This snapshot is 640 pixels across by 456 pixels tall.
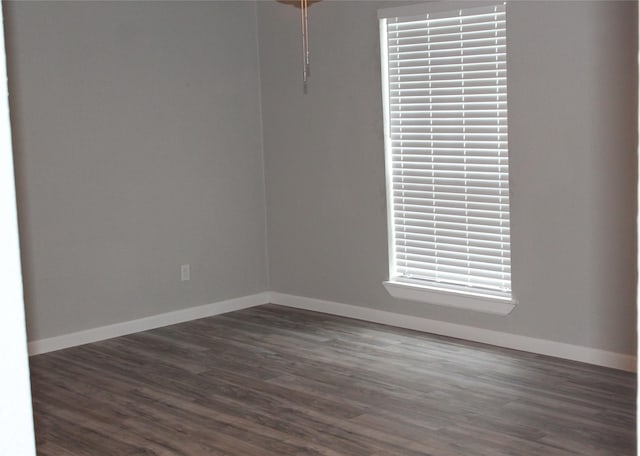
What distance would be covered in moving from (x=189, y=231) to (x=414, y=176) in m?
1.67

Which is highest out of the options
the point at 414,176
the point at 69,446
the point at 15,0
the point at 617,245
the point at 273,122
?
the point at 15,0

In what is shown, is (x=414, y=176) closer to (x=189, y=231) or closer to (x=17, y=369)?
(x=189, y=231)

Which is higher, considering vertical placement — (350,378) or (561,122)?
(561,122)

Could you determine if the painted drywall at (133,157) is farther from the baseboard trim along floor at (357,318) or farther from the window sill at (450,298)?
the window sill at (450,298)

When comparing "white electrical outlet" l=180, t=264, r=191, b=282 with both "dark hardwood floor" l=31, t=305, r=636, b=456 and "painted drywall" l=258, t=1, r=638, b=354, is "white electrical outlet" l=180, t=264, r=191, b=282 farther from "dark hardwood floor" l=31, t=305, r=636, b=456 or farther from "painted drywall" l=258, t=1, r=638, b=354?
"painted drywall" l=258, t=1, r=638, b=354

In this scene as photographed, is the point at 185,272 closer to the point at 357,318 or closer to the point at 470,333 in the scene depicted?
the point at 357,318

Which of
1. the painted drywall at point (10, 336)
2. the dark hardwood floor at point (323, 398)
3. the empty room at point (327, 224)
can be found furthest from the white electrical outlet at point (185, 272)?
the painted drywall at point (10, 336)

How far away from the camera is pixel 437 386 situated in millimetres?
4180

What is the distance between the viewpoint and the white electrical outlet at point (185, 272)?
5.78 m

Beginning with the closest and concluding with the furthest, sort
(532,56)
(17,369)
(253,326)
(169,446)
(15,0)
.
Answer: (17,369) → (169,446) → (532,56) → (15,0) → (253,326)

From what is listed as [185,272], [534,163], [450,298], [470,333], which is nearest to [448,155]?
[534,163]

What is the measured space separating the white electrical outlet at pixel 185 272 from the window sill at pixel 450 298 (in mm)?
1403

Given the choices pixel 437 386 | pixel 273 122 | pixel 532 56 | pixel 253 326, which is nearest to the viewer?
pixel 437 386

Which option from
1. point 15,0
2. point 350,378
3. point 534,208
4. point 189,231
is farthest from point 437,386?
point 15,0
